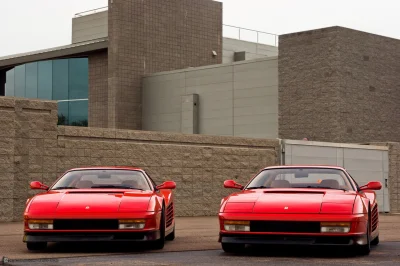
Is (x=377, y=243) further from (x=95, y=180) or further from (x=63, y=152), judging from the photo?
(x=63, y=152)

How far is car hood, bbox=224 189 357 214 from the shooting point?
10328 mm

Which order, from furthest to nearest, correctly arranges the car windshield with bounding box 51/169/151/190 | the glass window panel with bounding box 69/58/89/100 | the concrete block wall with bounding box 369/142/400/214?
the glass window panel with bounding box 69/58/89/100 < the concrete block wall with bounding box 369/142/400/214 < the car windshield with bounding box 51/169/151/190

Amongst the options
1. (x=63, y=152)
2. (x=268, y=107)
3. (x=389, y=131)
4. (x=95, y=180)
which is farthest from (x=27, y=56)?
(x=95, y=180)

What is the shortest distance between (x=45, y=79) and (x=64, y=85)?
1185 millimetres

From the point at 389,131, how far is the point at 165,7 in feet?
40.0

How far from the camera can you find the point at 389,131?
34.3 metres

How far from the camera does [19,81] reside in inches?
1677

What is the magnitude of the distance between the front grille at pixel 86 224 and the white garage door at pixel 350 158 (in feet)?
51.2

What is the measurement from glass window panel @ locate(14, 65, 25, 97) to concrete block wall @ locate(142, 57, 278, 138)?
713 cm

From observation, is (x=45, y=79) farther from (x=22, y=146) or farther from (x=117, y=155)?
(x=22, y=146)

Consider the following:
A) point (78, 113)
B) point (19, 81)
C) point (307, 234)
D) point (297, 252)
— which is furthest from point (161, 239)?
point (19, 81)

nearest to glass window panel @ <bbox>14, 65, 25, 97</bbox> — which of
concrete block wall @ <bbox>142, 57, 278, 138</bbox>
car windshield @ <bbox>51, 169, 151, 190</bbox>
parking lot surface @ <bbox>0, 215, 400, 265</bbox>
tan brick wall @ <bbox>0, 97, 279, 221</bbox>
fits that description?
concrete block wall @ <bbox>142, 57, 278, 138</bbox>

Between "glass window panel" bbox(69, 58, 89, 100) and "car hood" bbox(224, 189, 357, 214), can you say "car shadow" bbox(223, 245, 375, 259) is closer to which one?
"car hood" bbox(224, 189, 357, 214)

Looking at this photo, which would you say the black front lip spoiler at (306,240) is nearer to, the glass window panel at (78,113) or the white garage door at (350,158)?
the white garage door at (350,158)
